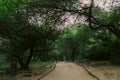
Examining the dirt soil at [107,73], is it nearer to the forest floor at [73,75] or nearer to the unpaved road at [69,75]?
the forest floor at [73,75]

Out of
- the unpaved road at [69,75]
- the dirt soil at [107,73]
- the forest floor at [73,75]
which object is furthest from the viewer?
the unpaved road at [69,75]

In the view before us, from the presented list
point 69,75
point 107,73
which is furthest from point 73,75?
point 107,73

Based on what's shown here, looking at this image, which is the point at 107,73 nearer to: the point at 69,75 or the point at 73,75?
the point at 73,75

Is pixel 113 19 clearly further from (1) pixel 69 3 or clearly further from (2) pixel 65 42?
(2) pixel 65 42

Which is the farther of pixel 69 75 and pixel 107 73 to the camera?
pixel 107 73

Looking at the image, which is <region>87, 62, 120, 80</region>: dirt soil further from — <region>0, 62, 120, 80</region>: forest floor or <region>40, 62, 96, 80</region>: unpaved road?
<region>40, 62, 96, 80</region>: unpaved road

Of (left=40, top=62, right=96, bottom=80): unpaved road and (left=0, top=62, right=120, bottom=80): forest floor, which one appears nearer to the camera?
(left=0, top=62, right=120, bottom=80): forest floor

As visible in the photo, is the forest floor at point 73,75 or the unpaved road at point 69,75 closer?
the forest floor at point 73,75

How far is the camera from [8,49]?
1986 cm

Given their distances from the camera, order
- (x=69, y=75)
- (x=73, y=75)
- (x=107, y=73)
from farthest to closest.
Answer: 1. (x=107, y=73)
2. (x=69, y=75)
3. (x=73, y=75)

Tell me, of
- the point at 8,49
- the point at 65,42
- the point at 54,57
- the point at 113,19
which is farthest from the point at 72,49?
the point at 8,49

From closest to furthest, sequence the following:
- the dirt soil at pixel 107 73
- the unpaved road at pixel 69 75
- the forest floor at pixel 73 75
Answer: the dirt soil at pixel 107 73 < the forest floor at pixel 73 75 < the unpaved road at pixel 69 75

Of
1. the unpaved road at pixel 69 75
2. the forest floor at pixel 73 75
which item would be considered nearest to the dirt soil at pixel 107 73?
the forest floor at pixel 73 75

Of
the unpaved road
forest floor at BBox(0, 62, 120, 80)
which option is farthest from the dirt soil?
the unpaved road
